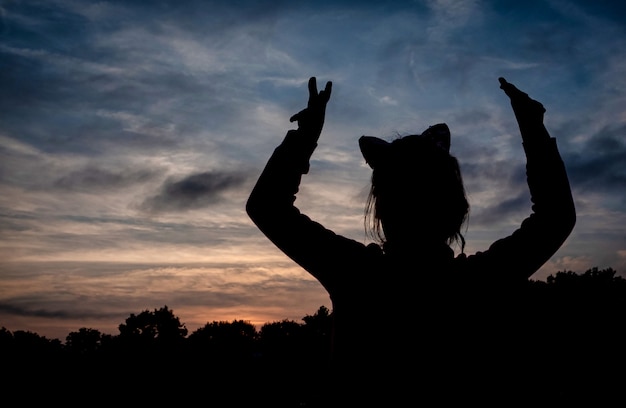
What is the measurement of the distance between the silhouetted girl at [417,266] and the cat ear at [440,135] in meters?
0.10

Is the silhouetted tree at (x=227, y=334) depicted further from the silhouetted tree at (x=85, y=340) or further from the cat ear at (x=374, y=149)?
the cat ear at (x=374, y=149)

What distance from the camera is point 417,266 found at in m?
1.93

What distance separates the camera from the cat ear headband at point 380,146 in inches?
89.7

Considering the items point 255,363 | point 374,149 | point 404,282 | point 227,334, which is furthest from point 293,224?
point 227,334

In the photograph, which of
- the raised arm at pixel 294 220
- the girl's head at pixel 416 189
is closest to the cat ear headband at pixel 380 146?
the girl's head at pixel 416 189

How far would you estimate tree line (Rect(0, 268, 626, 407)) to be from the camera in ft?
77.9

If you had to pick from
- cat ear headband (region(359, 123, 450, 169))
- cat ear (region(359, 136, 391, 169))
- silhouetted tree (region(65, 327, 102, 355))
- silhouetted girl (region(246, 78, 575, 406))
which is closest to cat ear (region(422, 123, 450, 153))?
cat ear headband (region(359, 123, 450, 169))

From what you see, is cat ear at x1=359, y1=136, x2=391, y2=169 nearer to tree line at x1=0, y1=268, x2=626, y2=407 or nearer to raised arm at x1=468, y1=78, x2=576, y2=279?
raised arm at x1=468, y1=78, x2=576, y2=279

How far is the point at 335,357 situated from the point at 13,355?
101 feet

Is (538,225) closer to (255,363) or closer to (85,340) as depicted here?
(255,363)

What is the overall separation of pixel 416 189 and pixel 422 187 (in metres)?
0.03

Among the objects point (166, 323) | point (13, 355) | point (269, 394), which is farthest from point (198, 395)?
point (166, 323)

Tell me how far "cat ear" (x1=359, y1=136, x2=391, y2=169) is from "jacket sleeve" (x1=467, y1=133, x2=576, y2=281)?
61cm

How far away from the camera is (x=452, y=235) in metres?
2.23
